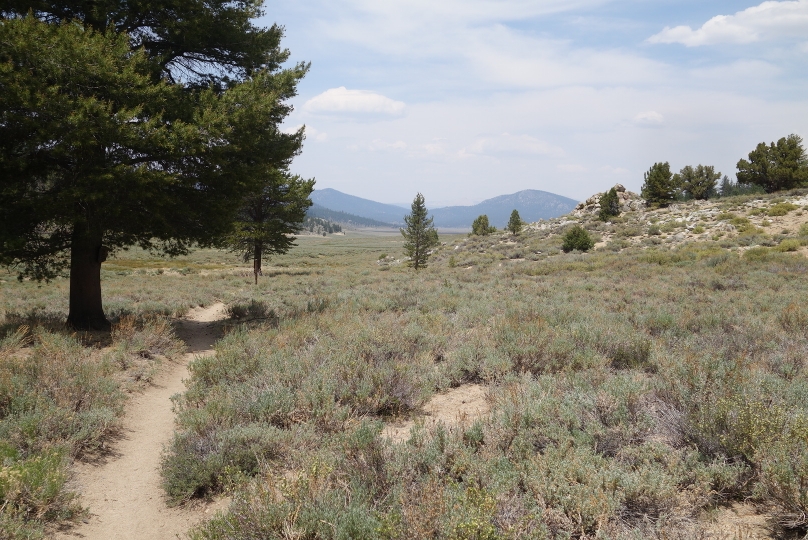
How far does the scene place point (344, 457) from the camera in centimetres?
432

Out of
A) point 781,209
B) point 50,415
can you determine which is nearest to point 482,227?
point 781,209

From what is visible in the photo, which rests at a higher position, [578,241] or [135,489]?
[578,241]

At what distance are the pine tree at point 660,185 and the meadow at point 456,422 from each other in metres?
43.6

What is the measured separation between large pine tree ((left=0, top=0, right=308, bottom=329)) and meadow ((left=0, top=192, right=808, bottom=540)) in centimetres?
232

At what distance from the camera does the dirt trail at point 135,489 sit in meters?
3.99

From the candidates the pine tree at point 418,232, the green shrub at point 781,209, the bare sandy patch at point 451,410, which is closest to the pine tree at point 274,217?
the pine tree at point 418,232

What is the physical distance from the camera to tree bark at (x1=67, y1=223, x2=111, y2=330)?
10.3 m

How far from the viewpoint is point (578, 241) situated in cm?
3412

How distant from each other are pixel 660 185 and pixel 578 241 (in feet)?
72.0

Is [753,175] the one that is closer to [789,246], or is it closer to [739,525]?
[789,246]

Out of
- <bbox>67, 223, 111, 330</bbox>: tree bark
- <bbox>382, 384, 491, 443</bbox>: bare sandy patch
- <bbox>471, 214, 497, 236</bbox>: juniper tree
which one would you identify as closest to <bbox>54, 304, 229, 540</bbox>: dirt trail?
<bbox>382, 384, 491, 443</bbox>: bare sandy patch

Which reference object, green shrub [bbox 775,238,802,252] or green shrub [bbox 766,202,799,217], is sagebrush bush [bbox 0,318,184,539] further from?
green shrub [bbox 766,202,799,217]

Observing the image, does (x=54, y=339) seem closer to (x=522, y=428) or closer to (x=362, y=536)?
(x=362, y=536)

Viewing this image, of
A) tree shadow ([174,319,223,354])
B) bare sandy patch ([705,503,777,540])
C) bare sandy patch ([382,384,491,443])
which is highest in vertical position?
bare sandy patch ([705,503,777,540])
